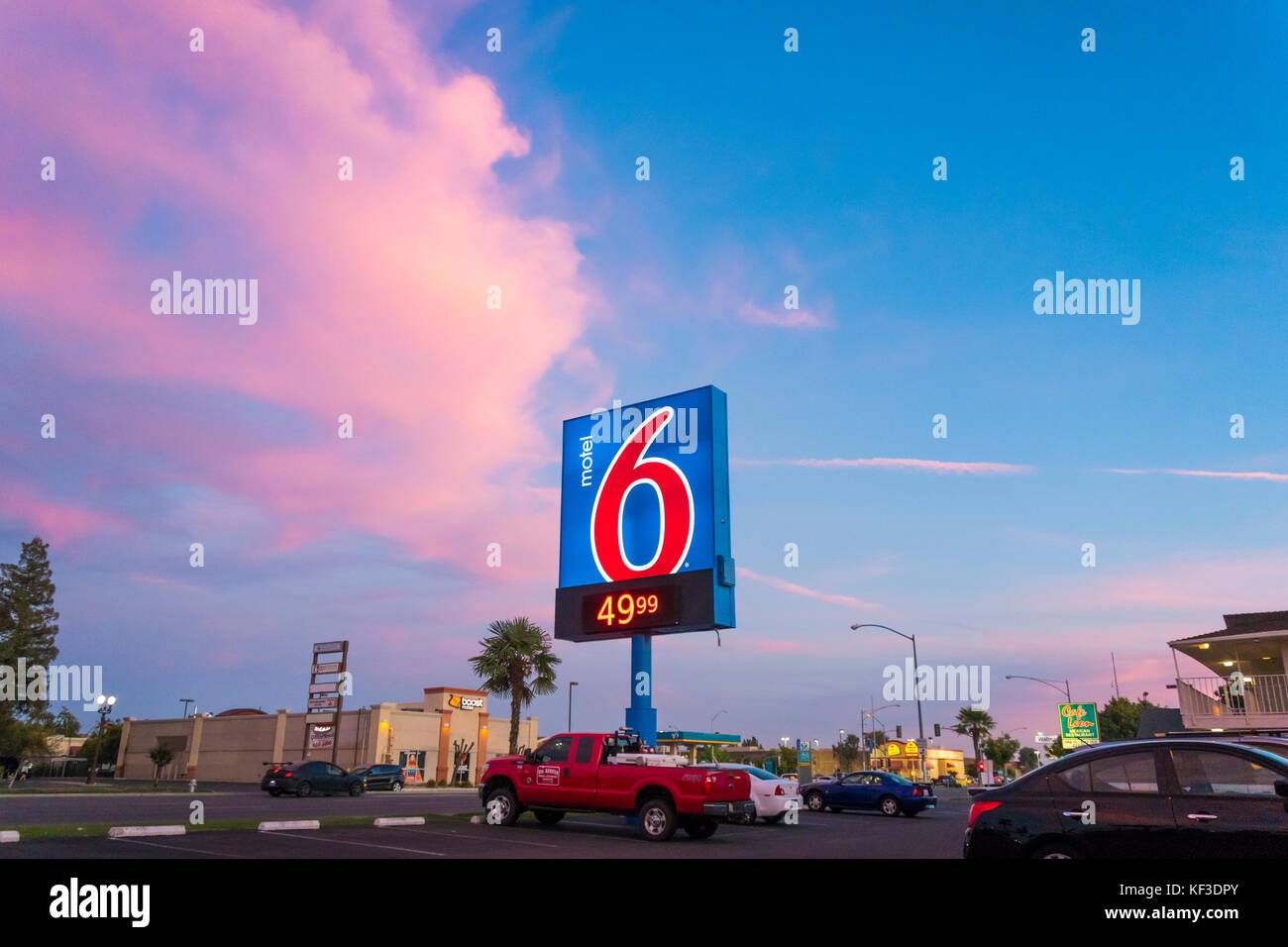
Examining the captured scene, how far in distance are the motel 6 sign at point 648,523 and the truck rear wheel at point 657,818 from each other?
6.16 metres

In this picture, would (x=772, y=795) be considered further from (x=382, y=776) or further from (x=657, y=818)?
(x=382, y=776)

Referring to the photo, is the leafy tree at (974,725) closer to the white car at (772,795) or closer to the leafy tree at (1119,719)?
the leafy tree at (1119,719)

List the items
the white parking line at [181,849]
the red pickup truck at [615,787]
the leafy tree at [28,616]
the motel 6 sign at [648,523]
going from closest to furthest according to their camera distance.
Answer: the white parking line at [181,849] → the red pickup truck at [615,787] → the motel 6 sign at [648,523] → the leafy tree at [28,616]

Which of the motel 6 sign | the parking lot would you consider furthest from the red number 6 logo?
the parking lot

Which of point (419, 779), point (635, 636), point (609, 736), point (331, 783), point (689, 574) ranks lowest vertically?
point (419, 779)

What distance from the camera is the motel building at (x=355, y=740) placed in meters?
54.5

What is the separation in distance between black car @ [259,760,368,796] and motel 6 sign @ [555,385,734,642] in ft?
57.2

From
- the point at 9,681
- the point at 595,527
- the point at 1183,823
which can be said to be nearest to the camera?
the point at 1183,823

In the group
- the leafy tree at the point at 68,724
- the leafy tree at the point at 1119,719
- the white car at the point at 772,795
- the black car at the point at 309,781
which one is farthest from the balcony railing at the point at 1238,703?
the leafy tree at the point at 68,724
